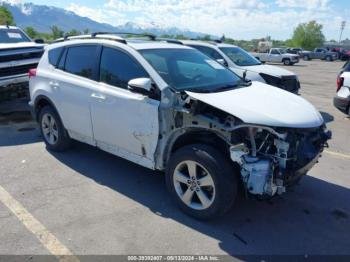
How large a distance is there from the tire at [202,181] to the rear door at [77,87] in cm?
162

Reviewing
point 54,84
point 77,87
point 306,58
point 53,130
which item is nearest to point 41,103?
point 53,130

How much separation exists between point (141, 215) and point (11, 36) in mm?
8107

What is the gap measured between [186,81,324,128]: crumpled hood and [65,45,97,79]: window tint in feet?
5.88

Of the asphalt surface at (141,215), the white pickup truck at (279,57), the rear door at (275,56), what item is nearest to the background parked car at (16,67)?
the asphalt surface at (141,215)

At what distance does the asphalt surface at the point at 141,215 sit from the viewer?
352cm

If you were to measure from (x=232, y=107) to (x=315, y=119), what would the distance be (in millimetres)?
975

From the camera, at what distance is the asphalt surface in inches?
139

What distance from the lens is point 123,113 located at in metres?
4.42

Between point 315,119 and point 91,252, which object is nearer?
point 91,252

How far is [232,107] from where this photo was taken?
3684 millimetres

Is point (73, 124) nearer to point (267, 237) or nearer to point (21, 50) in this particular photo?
point (267, 237)

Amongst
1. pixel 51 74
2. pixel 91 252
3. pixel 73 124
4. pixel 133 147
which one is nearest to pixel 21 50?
pixel 51 74

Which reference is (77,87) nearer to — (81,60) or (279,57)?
(81,60)

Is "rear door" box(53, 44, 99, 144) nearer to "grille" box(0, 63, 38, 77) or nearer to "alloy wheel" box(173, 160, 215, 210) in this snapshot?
"alloy wheel" box(173, 160, 215, 210)
